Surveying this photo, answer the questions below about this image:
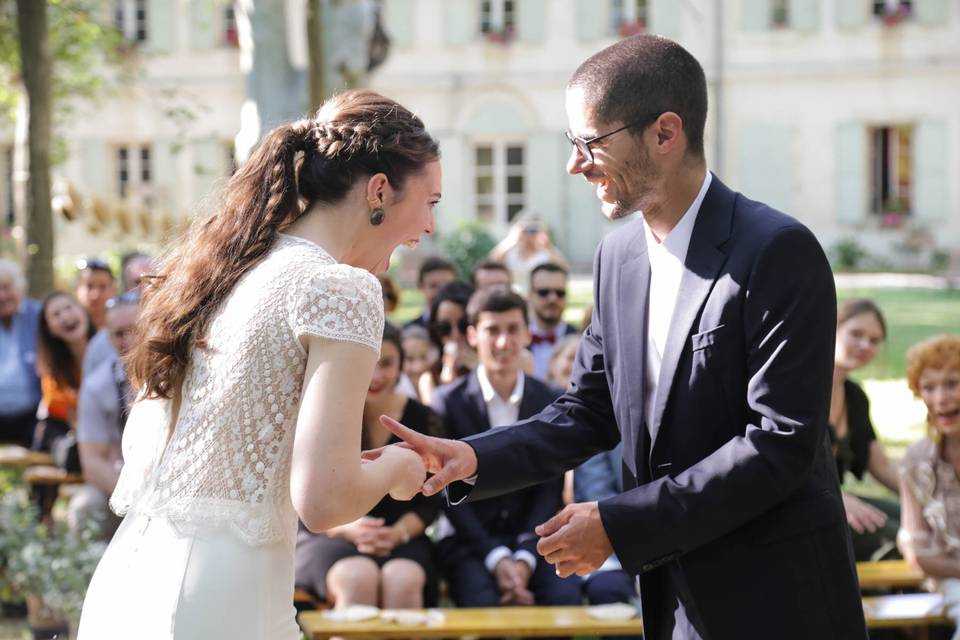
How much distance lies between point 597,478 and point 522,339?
2.49 feet

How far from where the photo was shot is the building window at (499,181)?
27.9 meters

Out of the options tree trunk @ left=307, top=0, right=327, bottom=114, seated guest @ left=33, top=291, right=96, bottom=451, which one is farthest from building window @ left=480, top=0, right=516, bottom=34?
seated guest @ left=33, top=291, right=96, bottom=451

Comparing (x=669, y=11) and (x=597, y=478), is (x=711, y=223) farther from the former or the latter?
(x=669, y=11)

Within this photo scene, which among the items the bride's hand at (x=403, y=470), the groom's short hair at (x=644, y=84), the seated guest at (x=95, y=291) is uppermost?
the groom's short hair at (x=644, y=84)

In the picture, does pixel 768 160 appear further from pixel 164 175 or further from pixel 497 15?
pixel 164 175

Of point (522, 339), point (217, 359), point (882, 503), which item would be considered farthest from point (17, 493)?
point (217, 359)

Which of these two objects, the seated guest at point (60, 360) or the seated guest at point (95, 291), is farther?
the seated guest at point (95, 291)

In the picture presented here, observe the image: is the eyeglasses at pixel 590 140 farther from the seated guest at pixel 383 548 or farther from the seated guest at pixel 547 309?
the seated guest at pixel 547 309

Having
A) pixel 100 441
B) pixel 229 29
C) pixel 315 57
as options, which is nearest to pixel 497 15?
pixel 229 29

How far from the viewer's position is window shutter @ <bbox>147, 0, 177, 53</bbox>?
2817cm

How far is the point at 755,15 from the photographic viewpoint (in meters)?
27.2

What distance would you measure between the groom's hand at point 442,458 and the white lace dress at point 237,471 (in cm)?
47

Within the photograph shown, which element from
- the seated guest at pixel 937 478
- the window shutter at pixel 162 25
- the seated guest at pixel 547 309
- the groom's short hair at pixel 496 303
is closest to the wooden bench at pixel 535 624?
the seated guest at pixel 937 478

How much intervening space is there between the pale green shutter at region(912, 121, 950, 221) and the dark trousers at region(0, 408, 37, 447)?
22094 mm
